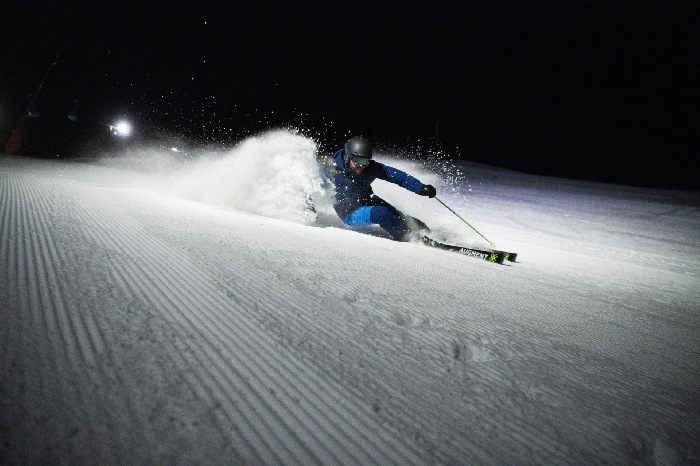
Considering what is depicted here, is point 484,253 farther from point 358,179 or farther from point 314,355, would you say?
point 314,355

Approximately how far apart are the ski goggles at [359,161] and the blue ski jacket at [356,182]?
0.22m

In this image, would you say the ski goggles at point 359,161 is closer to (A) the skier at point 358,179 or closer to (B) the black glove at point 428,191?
(A) the skier at point 358,179

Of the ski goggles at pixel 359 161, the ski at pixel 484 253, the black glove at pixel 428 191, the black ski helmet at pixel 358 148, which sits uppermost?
the black ski helmet at pixel 358 148

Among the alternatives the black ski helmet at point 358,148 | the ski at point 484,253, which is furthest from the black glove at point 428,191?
the black ski helmet at point 358,148

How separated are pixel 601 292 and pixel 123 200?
23.9ft

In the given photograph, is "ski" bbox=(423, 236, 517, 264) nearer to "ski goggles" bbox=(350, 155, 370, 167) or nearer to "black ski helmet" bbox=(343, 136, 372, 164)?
"ski goggles" bbox=(350, 155, 370, 167)

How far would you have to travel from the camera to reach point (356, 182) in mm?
6961

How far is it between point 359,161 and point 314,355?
5443 mm

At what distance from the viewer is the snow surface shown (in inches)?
47.2

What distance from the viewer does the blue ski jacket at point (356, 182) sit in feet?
22.8

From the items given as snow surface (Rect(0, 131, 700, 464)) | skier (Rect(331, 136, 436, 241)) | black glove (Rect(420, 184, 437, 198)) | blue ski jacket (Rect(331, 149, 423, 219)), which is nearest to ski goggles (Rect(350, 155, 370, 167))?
skier (Rect(331, 136, 436, 241))

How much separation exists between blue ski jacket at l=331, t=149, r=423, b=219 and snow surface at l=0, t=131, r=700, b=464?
296cm

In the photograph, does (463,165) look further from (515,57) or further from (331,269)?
(331,269)

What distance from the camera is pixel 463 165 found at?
22.1 meters
